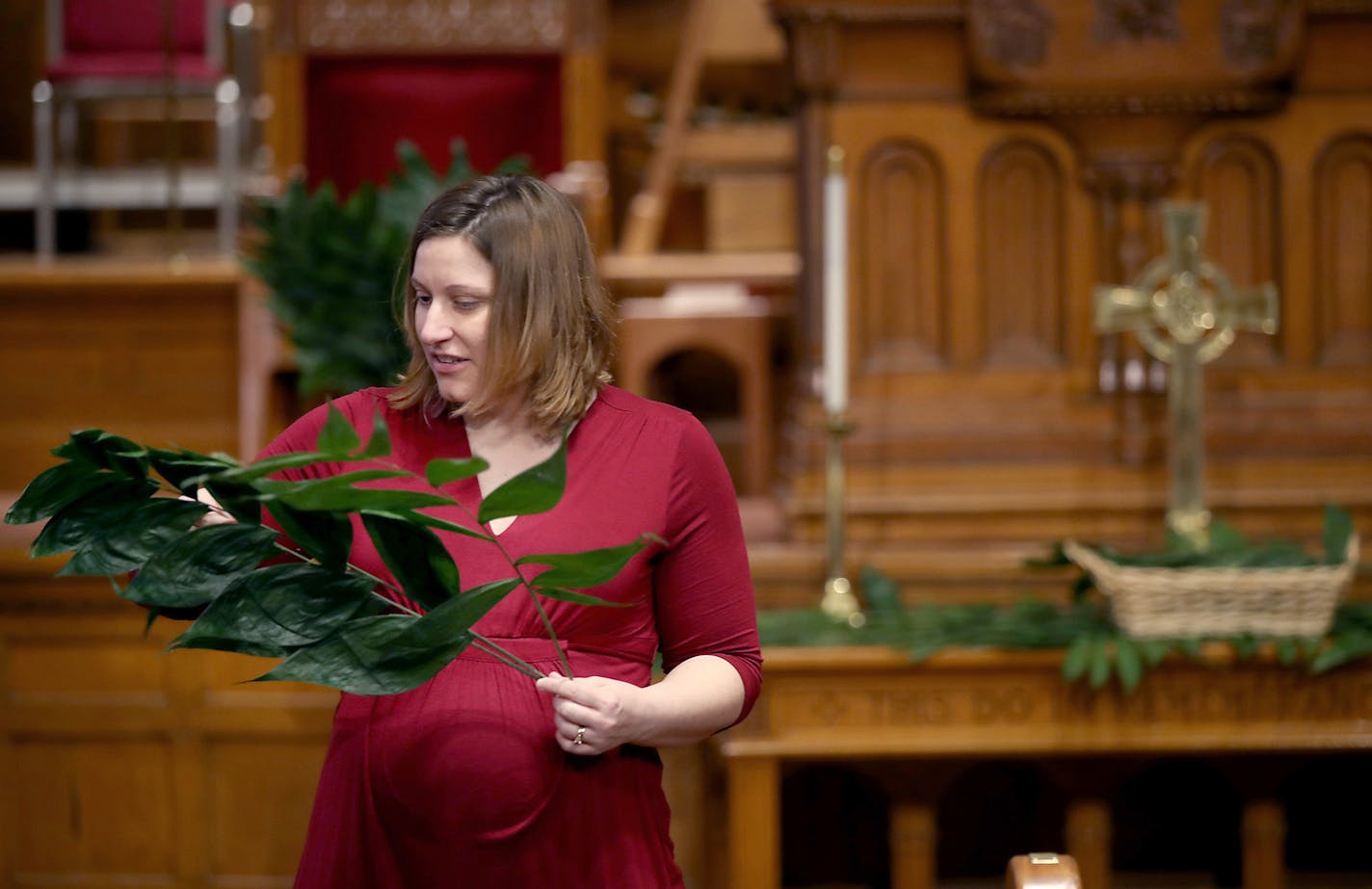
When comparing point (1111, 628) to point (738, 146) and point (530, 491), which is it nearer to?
point (530, 491)

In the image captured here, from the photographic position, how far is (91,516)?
4.27 feet

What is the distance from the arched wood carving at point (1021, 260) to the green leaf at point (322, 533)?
206cm

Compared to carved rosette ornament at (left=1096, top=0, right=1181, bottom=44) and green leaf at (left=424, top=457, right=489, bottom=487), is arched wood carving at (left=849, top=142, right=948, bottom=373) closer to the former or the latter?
carved rosette ornament at (left=1096, top=0, right=1181, bottom=44)

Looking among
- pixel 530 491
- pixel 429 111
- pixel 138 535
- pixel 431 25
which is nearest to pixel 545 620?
pixel 530 491

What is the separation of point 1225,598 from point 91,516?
1768mm

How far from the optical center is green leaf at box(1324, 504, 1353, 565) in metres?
2.49

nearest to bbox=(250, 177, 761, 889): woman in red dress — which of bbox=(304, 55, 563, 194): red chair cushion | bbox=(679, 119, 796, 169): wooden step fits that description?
bbox=(679, 119, 796, 169): wooden step

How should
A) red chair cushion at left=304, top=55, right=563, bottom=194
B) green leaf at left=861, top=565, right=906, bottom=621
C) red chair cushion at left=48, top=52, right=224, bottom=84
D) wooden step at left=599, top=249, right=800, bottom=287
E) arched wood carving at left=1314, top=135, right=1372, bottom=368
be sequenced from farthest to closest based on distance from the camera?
red chair cushion at left=48, top=52, right=224, bottom=84
red chair cushion at left=304, top=55, right=563, bottom=194
wooden step at left=599, top=249, right=800, bottom=287
arched wood carving at left=1314, top=135, right=1372, bottom=368
green leaf at left=861, top=565, right=906, bottom=621

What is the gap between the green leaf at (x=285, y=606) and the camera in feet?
4.18

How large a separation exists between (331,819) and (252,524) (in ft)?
0.93

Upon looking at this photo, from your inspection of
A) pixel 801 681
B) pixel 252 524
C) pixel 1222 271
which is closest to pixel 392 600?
pixel 252 524

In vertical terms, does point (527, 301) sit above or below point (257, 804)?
above

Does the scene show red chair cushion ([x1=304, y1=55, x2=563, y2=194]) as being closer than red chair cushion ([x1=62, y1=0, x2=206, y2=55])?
Yes

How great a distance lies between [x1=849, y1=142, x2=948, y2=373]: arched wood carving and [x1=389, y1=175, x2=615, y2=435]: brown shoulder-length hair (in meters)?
1.70
